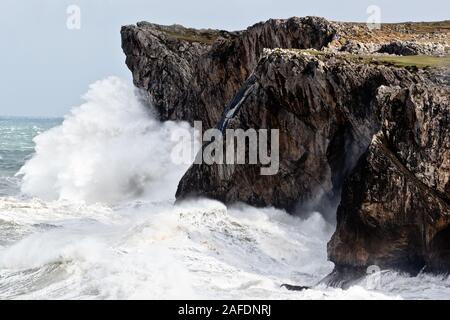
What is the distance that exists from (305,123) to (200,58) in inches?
720

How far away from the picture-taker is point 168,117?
159 feet

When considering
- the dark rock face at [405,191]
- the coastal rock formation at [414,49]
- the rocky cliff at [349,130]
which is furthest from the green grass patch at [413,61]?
the dark rock face at [405,191]

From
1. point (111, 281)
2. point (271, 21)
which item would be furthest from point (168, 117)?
point (111, 281)

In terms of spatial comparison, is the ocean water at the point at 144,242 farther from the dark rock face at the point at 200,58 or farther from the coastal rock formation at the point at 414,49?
the coastal rock formation at the point at 414,49

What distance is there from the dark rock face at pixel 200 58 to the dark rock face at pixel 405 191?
56.9 ft

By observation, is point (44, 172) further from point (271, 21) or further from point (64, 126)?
point (271, 21)

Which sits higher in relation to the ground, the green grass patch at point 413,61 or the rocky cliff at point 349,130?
the green grass patch at point 413,61

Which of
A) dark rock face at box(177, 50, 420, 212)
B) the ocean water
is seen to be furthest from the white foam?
dark rock face at box(177, 50, 420, 212)

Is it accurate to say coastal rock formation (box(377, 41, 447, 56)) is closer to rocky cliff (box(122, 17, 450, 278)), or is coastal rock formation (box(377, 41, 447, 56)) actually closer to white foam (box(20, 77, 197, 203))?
rocky cliff (box(122, 17, 450, 278))

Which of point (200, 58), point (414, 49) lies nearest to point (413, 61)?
point (414, 49)

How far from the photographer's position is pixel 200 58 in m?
42.0

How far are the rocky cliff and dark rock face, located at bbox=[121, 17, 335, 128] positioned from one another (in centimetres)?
9

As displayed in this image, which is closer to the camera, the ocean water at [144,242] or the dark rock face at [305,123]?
the ocean water at [144,242]

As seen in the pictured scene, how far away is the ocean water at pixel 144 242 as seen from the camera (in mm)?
17609
